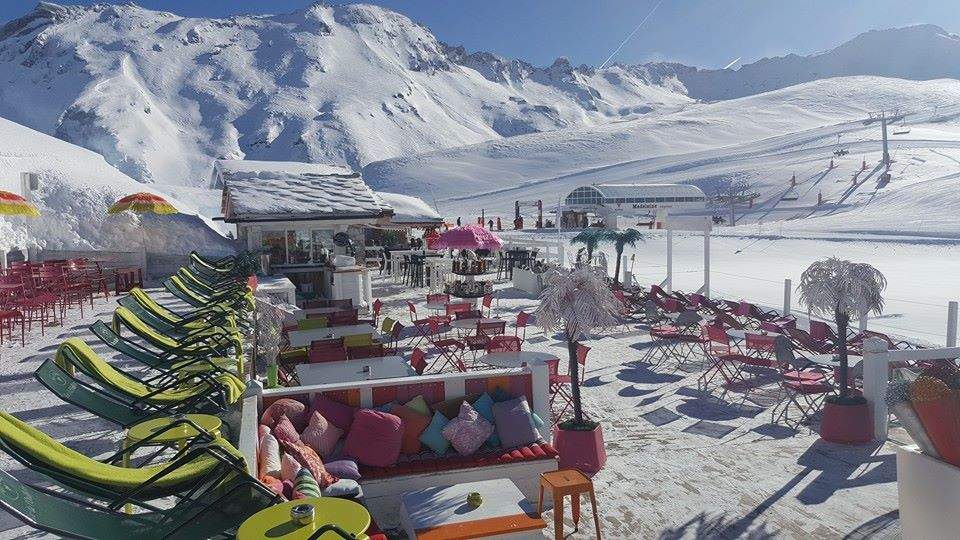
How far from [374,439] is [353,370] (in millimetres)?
2512

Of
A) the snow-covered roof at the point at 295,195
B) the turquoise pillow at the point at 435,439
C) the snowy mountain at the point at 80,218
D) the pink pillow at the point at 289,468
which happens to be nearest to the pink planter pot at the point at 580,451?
the turquoise pillow at the point at 435,439

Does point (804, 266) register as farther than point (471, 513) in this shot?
Yes

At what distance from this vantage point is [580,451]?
19.5 feet

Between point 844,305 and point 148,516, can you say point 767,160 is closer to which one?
point 844,305

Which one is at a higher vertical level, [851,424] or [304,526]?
[304,526]

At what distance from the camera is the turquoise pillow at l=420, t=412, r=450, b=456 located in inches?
208

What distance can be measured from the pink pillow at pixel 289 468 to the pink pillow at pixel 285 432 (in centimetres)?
37

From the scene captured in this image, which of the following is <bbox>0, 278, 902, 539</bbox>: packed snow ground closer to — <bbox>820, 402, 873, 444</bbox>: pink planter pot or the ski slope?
<bbox>820, 402, 873, 444</bbox>: pink planter pot

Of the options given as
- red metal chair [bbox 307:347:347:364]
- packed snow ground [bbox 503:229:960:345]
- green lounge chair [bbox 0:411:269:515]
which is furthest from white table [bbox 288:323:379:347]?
packed snow ground [bbox 503:229:960:345]

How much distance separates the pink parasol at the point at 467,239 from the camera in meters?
14.6

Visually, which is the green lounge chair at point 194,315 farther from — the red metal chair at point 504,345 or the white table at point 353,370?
the red metal chair at point 504,345

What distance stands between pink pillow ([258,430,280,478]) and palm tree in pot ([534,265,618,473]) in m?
2.53

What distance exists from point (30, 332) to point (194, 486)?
358 inches

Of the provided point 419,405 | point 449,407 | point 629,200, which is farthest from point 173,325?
point 629,200
